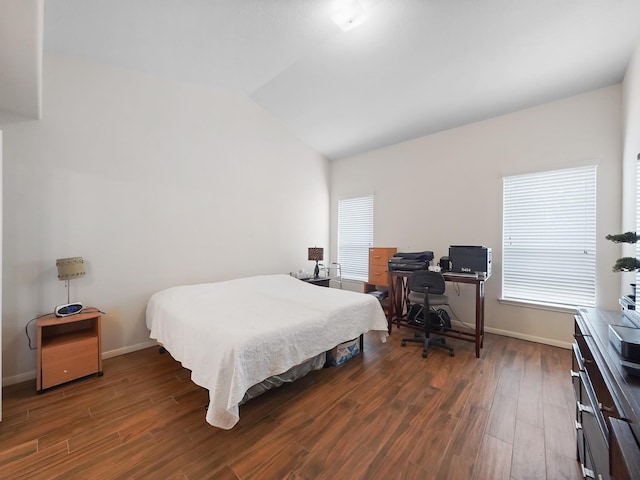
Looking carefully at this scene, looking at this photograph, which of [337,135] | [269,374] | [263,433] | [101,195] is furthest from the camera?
[337,135]

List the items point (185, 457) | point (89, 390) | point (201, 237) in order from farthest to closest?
point (201, 237)
point (89, 390)
point (185, 457)

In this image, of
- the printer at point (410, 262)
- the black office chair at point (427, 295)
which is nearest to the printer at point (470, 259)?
the printer at point (410, 262)

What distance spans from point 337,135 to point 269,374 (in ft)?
12.4

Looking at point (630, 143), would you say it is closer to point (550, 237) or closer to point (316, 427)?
point (550, 237)

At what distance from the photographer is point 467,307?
3.64 meters

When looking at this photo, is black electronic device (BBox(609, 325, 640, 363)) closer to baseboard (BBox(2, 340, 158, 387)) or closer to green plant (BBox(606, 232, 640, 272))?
green plant (BBox(606, 232, 640, 272))

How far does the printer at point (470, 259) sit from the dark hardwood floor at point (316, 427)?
3.50ft

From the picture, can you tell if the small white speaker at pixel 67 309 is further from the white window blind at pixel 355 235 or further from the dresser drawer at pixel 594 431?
the white window blind at pixel 355 235

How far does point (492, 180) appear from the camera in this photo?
11.3 feet

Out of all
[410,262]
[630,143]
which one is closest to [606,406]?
[410,262]

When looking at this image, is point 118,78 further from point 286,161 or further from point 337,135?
point 337,135

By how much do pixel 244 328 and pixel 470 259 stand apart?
2746 millimetres

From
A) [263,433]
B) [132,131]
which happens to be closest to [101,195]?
[132,131]

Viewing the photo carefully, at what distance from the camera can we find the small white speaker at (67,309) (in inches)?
91.8
